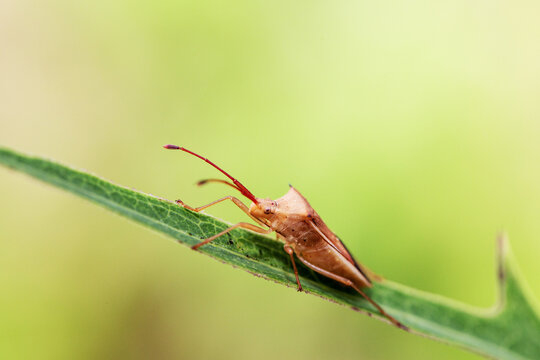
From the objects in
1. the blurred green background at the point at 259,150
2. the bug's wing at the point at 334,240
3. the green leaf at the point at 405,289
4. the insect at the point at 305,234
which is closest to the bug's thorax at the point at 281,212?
the insect at the point at 305,234

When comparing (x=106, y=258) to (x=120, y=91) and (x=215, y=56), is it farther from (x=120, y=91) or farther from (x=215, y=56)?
(x=215, y=56)

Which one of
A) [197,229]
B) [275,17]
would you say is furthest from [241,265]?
[275,17]

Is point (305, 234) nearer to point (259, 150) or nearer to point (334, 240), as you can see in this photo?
point (334, 240)

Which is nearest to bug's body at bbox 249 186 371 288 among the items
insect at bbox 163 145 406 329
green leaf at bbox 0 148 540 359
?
insect at bbox 163 145 406 329

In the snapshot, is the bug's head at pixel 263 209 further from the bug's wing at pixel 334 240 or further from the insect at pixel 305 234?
the bug's wing at pixel 334 240

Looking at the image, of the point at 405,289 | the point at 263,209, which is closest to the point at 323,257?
the point at 263,209

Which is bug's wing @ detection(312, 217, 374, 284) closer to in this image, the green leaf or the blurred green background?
the green leaf
